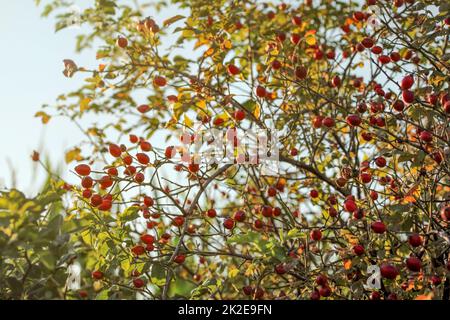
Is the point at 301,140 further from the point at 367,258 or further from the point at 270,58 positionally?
the point at 367,258

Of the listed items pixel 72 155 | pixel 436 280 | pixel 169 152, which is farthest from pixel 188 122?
pixel 72 155

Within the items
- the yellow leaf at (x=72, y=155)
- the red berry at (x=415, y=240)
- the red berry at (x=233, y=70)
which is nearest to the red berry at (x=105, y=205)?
the red berry at (x=233, y=70)

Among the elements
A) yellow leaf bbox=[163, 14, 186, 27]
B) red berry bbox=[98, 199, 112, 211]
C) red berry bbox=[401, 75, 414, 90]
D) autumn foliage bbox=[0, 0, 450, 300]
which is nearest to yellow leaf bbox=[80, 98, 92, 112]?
autumn foliage bbox=[0, 0, 450, 300]

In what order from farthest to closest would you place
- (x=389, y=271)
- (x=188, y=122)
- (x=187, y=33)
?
(x=187, y=33)
(x=188, y=122)
(x=389, y=271)

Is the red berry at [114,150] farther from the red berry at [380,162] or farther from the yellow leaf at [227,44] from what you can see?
the red berry at [380,162]

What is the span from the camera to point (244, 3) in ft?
13.1

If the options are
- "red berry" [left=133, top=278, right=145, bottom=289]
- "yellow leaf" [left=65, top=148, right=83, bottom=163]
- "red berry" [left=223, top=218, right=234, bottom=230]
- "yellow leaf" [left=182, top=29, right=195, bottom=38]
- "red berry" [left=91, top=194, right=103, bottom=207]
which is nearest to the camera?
"red berry" [left=91, top=194, right=103, bottom=207]

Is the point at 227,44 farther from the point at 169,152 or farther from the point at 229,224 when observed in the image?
the point at 229,224

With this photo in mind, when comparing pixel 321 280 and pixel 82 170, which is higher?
pixel 82 170

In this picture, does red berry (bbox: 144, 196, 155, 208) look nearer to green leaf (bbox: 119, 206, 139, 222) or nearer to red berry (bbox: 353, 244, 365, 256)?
green leaf (bbox: 119, 206, 139, 222)

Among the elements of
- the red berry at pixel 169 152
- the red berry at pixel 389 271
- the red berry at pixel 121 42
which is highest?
the red berry at pixel 121 42

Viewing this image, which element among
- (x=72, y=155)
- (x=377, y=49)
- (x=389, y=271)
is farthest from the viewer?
(x=72, y=155)

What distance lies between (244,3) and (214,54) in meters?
1.13

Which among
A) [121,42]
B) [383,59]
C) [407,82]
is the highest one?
[121,42]
